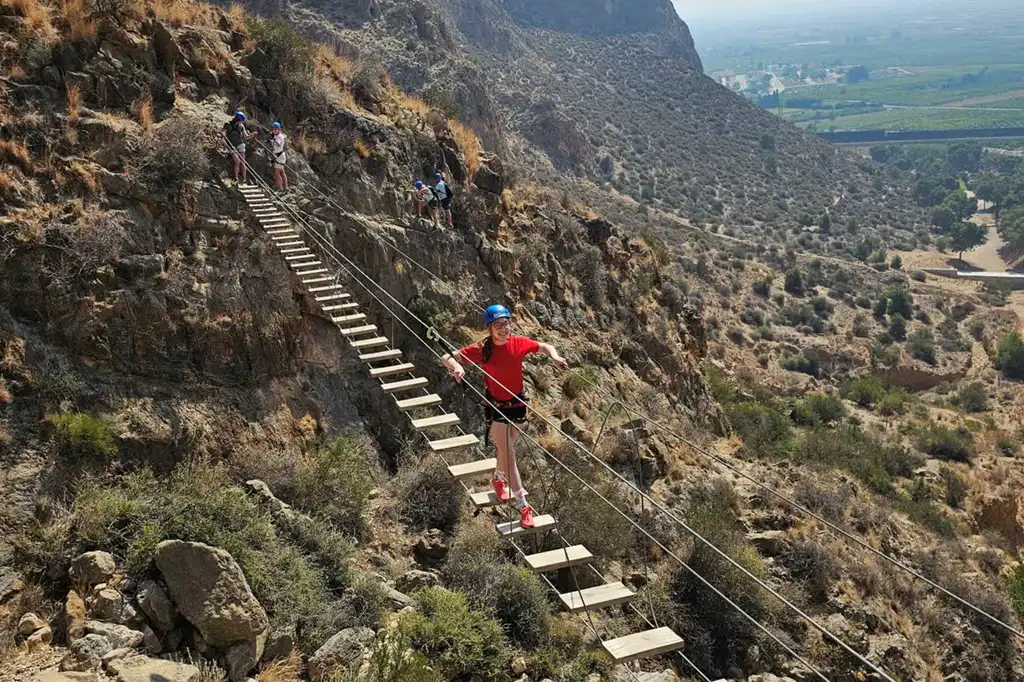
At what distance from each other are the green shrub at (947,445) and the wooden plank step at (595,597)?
26.7 metres

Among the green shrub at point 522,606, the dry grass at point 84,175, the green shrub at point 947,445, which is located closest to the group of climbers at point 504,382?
the green shrub at point 522,606

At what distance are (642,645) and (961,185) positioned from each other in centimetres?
13593

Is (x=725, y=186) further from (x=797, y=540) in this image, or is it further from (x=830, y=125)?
(x=830, y=125)

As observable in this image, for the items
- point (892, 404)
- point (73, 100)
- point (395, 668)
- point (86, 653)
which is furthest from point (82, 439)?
point (892, 404)

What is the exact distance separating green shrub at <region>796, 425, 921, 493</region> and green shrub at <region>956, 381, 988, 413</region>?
54.3 feet

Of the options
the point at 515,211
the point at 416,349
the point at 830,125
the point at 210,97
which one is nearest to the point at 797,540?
the point at 416,349

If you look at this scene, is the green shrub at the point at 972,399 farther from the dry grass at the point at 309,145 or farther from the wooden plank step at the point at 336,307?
the wooden plank step at the point at 336,307

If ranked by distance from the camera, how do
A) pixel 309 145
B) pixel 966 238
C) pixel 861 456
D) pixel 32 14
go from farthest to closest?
pixel 966 238 < pixel 861 456 < pixel 309 145 < pixel 32 14

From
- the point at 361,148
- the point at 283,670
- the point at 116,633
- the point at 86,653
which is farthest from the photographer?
the point at 361,148

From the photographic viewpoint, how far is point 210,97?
13.9 m

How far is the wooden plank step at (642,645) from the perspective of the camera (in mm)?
5743

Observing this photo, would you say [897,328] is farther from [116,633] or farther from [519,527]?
[116,633]

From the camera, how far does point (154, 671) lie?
563 centimetres

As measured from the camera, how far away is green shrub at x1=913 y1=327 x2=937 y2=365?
47531 millimetres
